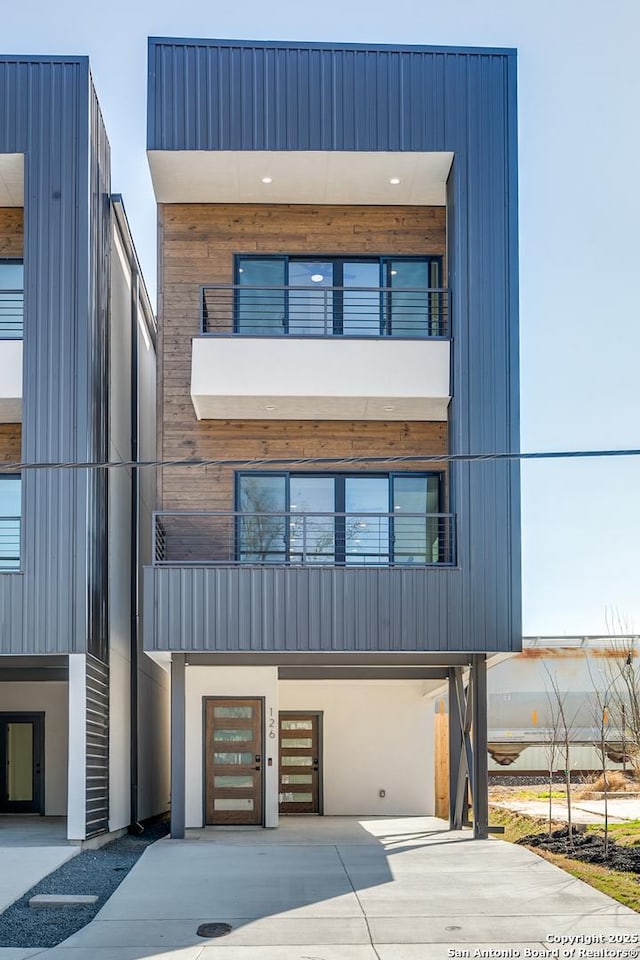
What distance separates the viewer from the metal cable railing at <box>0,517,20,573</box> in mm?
17000

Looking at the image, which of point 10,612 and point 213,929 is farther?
point 10,612

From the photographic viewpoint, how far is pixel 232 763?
1822 cm

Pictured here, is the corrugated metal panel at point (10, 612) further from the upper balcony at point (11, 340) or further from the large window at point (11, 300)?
the large window at point (11, 300)

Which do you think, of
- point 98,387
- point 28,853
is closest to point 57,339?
point 98,387

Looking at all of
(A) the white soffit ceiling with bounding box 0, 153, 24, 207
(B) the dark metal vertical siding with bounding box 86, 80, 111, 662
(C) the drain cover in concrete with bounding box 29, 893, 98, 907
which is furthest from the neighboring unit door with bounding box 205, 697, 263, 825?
(A) the white soffit ceiling with bounding box 0, 153, 24, 207

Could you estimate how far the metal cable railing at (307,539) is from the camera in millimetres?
17344

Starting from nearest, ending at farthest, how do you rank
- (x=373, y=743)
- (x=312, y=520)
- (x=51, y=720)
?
(x=312, y=520) → (x=51, y=720) → (x=373, y=743)

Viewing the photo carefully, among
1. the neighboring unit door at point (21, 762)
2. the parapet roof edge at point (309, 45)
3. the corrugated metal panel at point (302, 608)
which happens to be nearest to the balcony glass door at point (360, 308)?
the parapet roof edge at point (309, 45)

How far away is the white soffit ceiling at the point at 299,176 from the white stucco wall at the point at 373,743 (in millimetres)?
9363

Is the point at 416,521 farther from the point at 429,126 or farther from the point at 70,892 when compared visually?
the point at 70,892

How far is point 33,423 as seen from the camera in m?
16.5

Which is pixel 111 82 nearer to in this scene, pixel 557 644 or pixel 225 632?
pixel 225 632

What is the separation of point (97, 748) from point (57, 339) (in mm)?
6007

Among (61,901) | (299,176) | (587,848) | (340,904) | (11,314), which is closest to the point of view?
(340,904)
